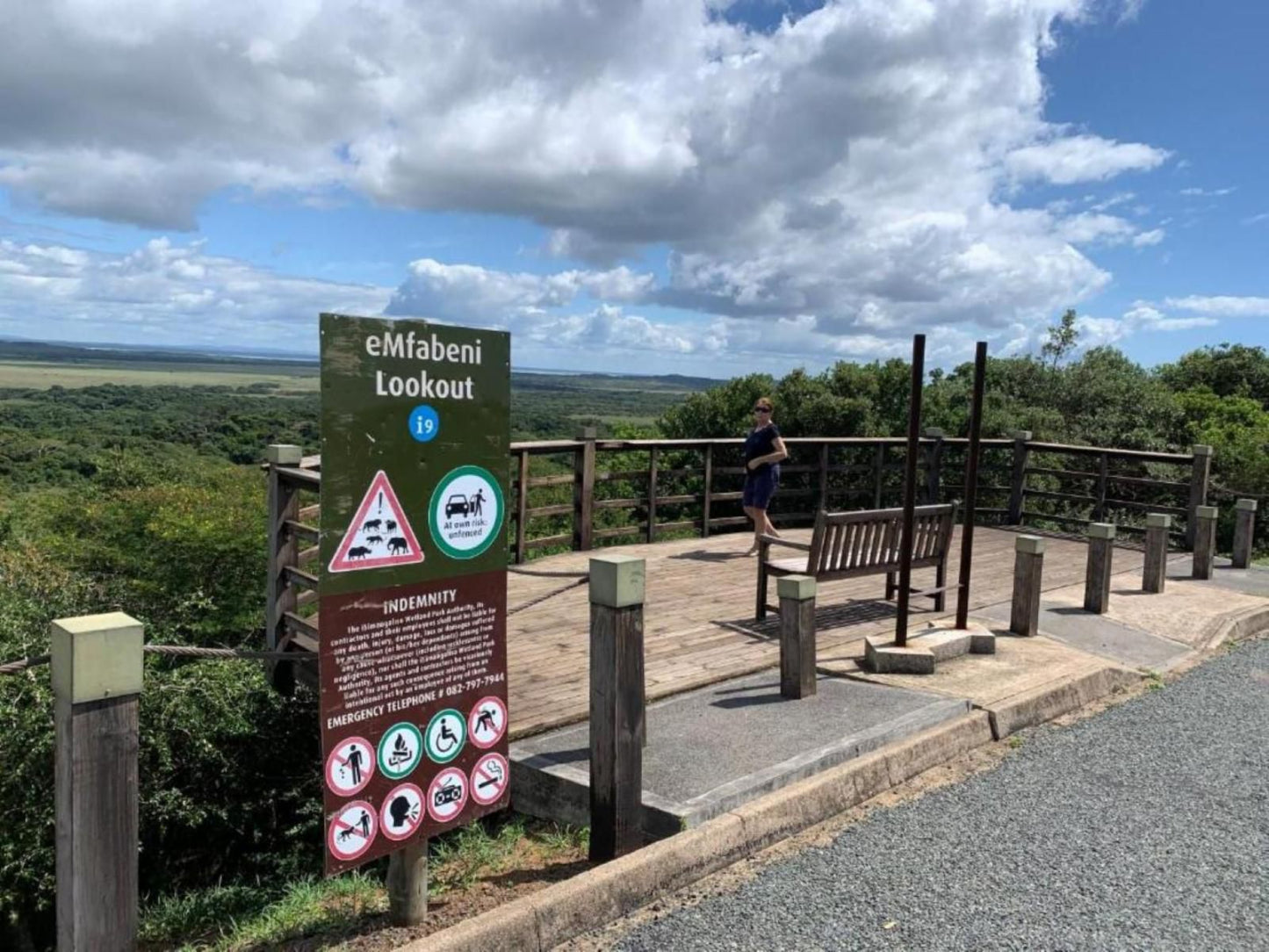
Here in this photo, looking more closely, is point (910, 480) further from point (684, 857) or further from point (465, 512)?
point (465, 512)

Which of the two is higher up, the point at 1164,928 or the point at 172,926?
the point at 1164,928

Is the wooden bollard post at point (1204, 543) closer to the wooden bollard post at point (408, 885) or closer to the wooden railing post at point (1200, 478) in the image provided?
the wooden railing post at point (1200, 478)

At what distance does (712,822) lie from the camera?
12.0 ft

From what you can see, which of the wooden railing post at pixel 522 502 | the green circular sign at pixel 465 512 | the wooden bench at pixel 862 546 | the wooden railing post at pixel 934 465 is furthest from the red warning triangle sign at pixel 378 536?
the wooden railing post at pixel 934 465

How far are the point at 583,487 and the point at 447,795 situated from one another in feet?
20.8

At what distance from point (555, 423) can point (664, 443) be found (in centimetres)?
3767

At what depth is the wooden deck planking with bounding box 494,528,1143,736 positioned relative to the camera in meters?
5.43

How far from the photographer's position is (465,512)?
3.16 m

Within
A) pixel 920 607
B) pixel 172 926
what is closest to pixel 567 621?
pixel 920 607

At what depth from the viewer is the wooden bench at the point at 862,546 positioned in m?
6.45

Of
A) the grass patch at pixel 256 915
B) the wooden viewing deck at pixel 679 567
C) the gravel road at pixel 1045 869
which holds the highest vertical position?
the wooden viewing deck at pixel 679 567

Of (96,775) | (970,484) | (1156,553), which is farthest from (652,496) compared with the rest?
(96,775)

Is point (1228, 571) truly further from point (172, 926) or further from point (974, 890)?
point (172, 926)

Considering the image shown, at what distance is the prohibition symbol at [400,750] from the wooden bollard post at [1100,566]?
620 cm
